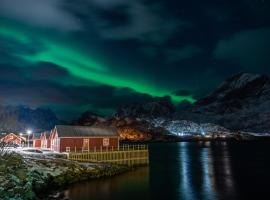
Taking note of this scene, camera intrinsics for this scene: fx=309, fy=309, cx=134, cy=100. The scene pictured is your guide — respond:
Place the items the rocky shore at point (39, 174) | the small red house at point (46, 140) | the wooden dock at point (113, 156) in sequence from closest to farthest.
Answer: the rocky shore at point (39, 174), the wooden dock at point (113, 156), the small red house at point (46, 140)

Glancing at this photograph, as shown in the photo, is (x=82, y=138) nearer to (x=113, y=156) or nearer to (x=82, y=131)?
(x=82, y=131)

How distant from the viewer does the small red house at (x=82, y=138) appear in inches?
2776

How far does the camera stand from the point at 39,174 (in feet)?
155

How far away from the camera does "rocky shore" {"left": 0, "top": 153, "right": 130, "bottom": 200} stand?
37.5 meters

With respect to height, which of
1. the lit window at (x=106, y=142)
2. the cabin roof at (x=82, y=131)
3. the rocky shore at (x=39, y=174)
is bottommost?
the rocky shore at (x=39, y=174)

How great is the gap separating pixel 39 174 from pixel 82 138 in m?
25.7

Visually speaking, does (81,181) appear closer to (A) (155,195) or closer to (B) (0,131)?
(A) (155,195)

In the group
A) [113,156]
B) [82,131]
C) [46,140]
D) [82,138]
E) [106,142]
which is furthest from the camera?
[46,140]

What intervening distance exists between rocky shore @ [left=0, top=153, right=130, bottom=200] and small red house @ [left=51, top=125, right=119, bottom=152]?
1060 cm

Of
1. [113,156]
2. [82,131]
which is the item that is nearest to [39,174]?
[113,156]

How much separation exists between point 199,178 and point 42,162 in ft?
103

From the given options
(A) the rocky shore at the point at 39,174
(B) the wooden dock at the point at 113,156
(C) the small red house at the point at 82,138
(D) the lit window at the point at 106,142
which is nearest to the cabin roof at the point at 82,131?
(C) the small red house at the point at 82,138

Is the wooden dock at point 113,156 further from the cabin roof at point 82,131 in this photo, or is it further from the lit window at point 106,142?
the cabin roof at point 82,131

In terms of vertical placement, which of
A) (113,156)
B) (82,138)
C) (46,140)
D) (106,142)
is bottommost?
(113,156)
